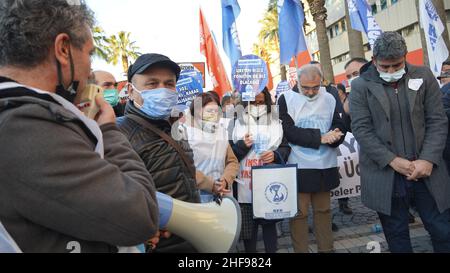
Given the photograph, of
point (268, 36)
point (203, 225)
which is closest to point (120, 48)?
point (268, 36)

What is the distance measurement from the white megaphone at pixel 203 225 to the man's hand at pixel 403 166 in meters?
1.77

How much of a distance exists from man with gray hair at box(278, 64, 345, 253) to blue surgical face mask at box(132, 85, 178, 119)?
202 cm

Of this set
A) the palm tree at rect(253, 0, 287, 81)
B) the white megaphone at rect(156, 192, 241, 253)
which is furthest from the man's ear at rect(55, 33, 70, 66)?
the palm tree at rect(253, 0, 287, 81)

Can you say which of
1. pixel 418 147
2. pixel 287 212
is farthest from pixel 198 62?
pixel 418 147

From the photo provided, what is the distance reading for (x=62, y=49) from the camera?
1164mm

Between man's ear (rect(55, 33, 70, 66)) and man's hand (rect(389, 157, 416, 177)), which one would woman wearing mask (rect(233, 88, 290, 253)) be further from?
man's ear (rect(55, 33, 70, 66))

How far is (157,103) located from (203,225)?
89cm

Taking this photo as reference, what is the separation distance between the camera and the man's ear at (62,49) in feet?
3.76

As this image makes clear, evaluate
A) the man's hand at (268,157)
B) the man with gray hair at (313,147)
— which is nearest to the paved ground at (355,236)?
the man with gray hair at (313,147)

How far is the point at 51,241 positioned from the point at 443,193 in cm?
298

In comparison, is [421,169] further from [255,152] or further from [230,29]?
[230,29]

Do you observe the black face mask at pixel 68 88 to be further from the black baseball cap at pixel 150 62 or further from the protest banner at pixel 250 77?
the protest banner at pixel 250 77
